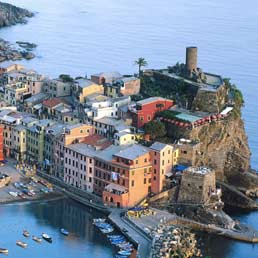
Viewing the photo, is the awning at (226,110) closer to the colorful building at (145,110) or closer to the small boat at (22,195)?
the colorful building at (145,110)

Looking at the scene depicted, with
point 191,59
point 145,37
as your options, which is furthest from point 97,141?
point 145,37

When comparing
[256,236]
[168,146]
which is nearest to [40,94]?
[168,146]

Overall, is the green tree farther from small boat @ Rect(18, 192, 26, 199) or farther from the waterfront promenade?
small boat @ Rect(18, 192, 26, 199)

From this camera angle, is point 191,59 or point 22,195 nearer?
point 22,195

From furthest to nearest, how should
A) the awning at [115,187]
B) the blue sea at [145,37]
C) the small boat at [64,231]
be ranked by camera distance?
the blue sea at [145,37], the awning at [115,187], the small boat at [64,231]

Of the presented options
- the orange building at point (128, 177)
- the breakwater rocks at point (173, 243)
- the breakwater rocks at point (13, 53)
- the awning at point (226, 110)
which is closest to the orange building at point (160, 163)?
the orange building at point (128, 177)

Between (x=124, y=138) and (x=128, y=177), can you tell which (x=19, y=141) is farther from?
(x=128, y=177)

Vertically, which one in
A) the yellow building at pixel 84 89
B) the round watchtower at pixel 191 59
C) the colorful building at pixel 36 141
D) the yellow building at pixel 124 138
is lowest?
the colorful building at pixel 36 141
